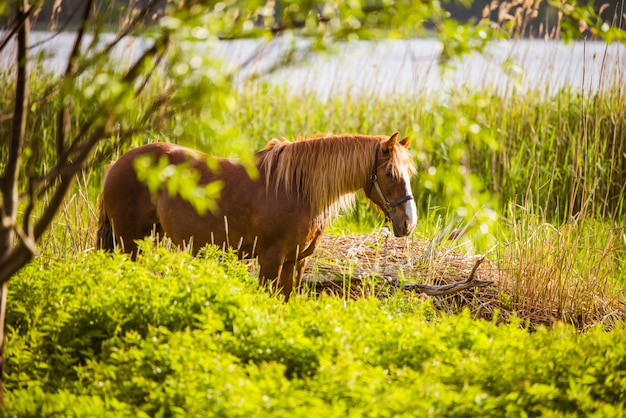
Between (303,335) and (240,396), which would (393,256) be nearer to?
(303,335)

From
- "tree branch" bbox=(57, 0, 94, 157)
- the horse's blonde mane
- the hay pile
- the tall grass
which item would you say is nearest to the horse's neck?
the horse's blonde mane

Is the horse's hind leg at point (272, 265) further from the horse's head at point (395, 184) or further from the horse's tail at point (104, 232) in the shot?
the horse's tail at point (104, 232)

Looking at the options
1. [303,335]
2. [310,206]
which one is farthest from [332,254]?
[303,335]

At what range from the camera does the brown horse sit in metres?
4.27

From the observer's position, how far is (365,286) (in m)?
4.88

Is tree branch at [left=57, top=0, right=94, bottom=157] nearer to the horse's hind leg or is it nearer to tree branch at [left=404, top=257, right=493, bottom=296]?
the horse's hind leg

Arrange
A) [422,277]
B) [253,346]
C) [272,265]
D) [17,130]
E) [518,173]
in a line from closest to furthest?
[17,130] < [253,346] < [272,265] < [422,277] < [518,173]

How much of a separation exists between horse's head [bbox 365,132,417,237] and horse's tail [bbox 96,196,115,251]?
1644mm

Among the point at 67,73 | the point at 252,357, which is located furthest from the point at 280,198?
the point at 67,73

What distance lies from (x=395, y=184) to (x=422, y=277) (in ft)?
3.01

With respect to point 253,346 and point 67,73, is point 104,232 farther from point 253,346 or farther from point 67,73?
point 67,73

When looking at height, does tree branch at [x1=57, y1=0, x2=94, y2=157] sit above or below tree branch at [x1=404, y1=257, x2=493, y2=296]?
above

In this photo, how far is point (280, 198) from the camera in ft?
14.4

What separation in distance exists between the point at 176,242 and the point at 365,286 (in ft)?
3.89
